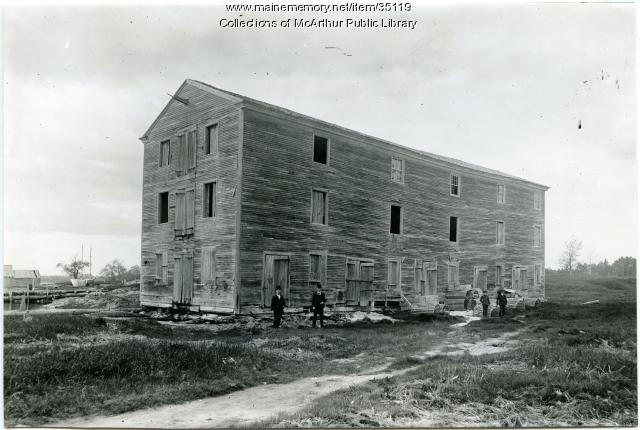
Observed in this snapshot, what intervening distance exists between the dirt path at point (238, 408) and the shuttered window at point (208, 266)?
974 cm

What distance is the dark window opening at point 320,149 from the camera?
71.5ft

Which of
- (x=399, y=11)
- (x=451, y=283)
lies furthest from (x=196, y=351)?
(x=451, y=283)

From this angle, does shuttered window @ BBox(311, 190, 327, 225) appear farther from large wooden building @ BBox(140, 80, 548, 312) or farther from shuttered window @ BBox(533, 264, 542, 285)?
shuttered window @ BBox(533, 264, 542, 285)

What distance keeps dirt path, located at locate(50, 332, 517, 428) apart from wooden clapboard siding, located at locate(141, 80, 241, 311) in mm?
9042

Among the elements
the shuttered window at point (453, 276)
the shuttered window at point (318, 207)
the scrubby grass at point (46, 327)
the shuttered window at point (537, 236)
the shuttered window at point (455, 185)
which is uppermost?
the shuttered window at point (455, 185)

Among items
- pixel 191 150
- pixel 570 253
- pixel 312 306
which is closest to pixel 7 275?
pixel 191 150

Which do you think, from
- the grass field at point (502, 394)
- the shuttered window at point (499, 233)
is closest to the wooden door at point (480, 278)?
the shuttered window at point (499, 233)

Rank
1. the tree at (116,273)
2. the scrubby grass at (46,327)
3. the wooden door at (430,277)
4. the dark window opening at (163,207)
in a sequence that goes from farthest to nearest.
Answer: the wooden door at (430,277) → the dark window opening at (163,207) → the tree at (116,273) → the scrubby grass at (46,327)

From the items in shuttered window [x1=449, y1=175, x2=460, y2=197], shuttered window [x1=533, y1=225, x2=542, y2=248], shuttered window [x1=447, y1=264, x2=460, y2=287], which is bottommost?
shuttered window [x1=447, y1=264, x2=460, y2=287]

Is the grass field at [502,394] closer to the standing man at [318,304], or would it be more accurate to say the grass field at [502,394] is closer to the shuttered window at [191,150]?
the standing man at [318,304]

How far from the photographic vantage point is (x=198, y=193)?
20.5 metres

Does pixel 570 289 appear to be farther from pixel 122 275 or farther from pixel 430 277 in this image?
pixel 122 275

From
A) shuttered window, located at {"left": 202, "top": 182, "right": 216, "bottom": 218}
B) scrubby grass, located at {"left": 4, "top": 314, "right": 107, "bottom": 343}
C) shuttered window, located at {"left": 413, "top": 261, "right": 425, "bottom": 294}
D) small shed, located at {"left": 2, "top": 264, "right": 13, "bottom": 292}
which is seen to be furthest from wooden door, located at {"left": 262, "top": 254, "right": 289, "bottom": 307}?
small shed, located at {"left": 2, "top": 264, "right": 13, "bottom": 292}

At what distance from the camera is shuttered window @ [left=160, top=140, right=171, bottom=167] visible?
2177 centimetres
